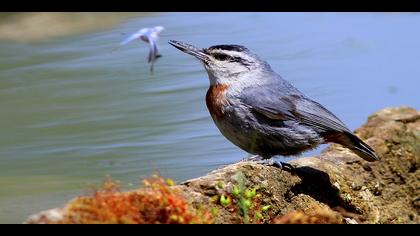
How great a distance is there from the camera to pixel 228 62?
753cm

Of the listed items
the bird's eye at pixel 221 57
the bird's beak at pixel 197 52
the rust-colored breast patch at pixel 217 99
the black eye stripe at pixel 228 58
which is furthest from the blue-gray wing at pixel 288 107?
the bird's beak at pixel 197 52

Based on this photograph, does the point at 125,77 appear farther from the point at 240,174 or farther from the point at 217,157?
the point at 240,174

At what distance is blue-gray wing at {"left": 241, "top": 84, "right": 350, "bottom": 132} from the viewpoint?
7.17m

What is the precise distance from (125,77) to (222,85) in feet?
11.4

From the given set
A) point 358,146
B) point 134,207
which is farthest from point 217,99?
point 134,207

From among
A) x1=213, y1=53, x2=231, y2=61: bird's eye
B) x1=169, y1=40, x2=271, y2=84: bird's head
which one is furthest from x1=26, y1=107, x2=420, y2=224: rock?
x1=213, y1=53, x2=231, y2=61: bird's eye

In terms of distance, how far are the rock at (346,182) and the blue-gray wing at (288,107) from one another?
0.28 m

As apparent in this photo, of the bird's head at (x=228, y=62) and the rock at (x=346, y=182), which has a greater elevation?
the bird's head at (x=228, y=62)

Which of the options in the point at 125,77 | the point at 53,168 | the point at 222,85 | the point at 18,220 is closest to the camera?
the point at 18,220

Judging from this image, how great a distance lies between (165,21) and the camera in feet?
42.2

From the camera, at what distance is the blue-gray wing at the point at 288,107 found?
282 inches

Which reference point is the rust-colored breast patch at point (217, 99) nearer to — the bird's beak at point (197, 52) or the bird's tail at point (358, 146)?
the bird's beak at point (197, 52)
